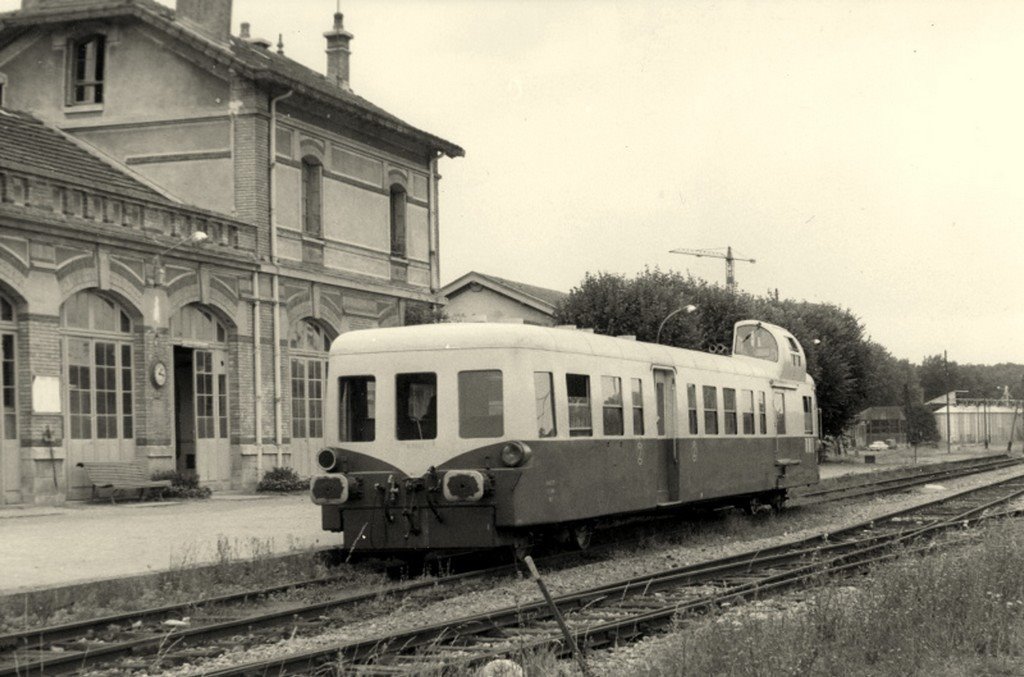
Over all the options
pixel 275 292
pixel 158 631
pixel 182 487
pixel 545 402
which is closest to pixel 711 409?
pixel 545 402

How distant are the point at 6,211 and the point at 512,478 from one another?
11132 mm

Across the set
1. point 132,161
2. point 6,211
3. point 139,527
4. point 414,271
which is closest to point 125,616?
point 139,527

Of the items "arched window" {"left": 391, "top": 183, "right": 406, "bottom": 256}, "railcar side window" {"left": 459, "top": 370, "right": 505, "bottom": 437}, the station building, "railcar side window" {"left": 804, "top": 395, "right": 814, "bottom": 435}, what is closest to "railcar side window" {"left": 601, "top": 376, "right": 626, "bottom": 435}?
"railcar side window" {"left": 459, "top": 370, "right": 505, "bottom": 437}

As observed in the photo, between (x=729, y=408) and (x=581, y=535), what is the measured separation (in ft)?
16.1

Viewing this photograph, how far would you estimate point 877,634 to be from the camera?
8.80 m

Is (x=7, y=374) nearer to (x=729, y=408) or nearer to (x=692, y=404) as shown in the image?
(x=692, y=404)

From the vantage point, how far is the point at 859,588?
11.3 meters

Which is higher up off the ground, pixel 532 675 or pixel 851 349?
pixel 851 349

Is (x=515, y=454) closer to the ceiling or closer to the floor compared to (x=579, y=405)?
closer to the floor

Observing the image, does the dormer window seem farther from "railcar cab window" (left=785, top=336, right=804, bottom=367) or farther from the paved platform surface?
"railcar cab window" (left=785, top=336, right=804, bottom=367)

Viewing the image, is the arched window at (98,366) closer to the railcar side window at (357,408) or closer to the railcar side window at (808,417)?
the railcar side window at (357,408)

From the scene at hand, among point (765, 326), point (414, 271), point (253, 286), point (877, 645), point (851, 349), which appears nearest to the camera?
point (877, 645)

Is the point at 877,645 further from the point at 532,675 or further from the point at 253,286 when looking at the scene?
the point at 253,286

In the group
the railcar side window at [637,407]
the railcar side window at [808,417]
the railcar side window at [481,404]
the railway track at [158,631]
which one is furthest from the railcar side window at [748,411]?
the railway track at [158,631]
